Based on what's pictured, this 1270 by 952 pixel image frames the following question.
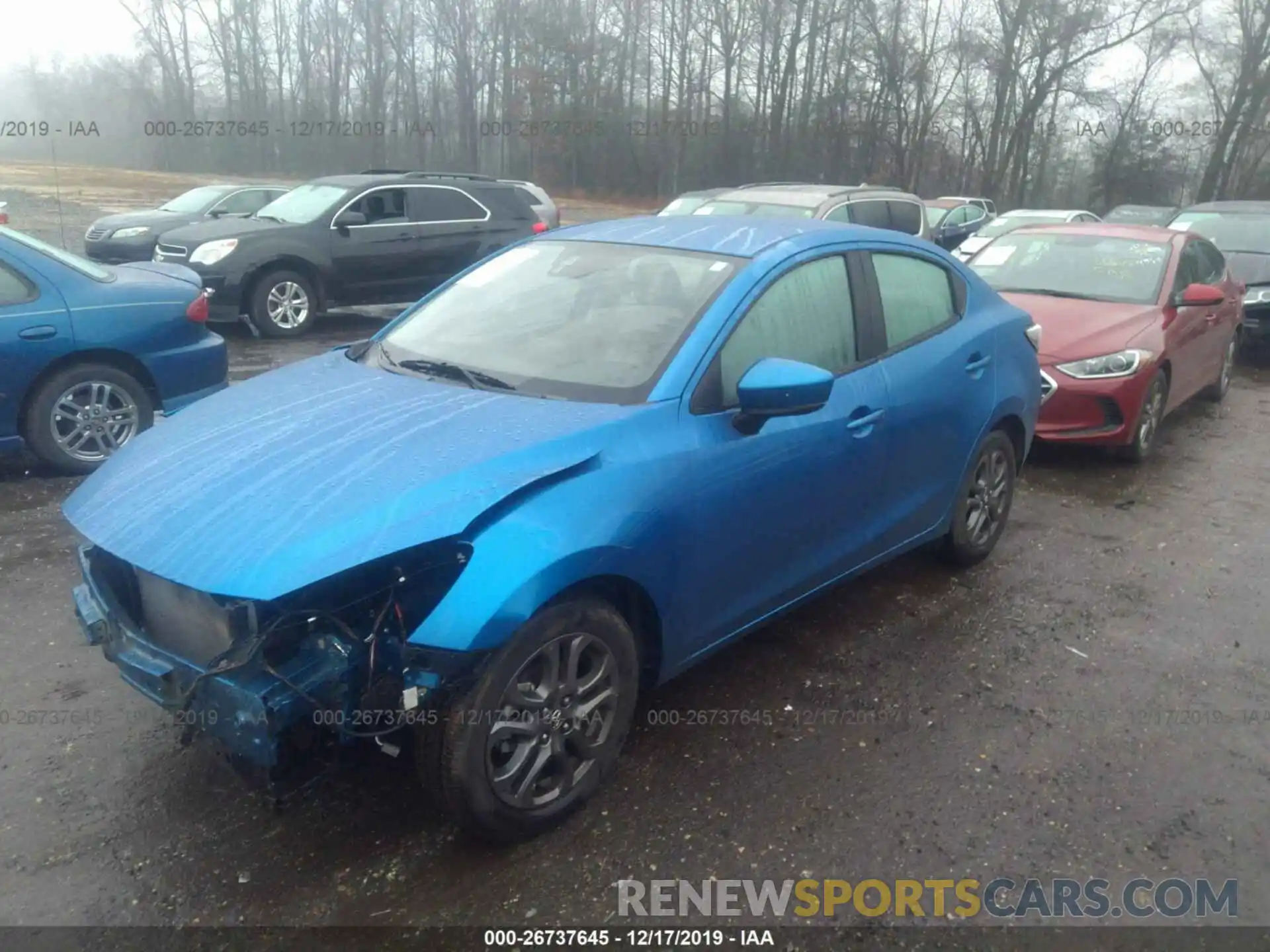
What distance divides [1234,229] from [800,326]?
11138 mm

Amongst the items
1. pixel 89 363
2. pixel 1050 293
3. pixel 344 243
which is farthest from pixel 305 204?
pixel 1050 293

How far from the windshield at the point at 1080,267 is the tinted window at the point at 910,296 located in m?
3.13

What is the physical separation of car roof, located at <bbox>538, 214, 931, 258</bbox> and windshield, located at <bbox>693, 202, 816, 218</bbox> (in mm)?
6347

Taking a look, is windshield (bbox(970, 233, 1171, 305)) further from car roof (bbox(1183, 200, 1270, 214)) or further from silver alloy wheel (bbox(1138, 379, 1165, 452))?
car roof (bbox(1183, 200, 1270, 214))

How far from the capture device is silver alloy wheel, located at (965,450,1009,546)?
194 inches

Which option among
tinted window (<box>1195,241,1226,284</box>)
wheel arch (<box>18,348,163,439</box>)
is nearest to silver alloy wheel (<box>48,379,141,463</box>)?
wheel arch (<box>18,348,163,439</box>)

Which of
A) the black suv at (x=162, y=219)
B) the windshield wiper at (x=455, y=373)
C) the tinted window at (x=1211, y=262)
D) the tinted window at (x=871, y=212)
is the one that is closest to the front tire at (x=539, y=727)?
the windshield wiper at (x=455, y=373)

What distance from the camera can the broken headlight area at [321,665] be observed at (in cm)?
257

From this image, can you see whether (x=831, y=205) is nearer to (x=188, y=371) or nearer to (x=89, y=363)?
(x=188, y=371)

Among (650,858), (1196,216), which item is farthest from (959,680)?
(1196,216)

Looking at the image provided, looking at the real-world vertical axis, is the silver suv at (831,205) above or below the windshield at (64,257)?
above

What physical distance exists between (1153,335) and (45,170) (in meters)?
38.7

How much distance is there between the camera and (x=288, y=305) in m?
11.0

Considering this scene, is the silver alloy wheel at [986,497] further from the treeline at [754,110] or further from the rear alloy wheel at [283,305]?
the treeline at [754,110]
